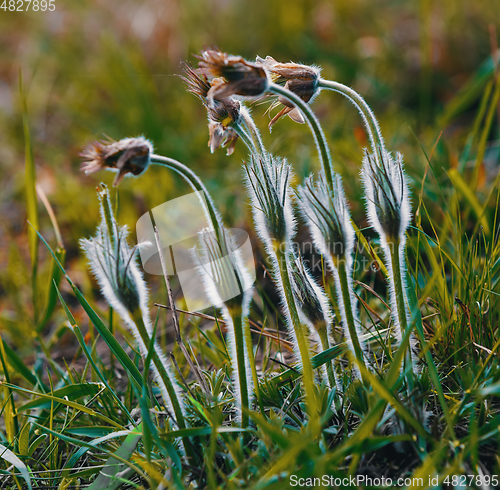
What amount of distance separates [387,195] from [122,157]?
789mm

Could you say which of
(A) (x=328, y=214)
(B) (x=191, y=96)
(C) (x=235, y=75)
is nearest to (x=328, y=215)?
(A) (x=328, y=214)

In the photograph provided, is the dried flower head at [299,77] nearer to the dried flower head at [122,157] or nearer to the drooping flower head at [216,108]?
the drooping flower head at [216,108]

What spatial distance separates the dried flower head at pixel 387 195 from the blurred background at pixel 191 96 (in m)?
1.40

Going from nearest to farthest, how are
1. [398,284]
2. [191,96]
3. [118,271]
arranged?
[118,271]
[398,284]
[191,96]

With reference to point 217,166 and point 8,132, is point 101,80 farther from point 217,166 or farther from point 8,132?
point 217,166

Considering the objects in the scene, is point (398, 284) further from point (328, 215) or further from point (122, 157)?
point (122, 157)

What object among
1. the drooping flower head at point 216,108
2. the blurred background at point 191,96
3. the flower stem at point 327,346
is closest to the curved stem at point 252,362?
the flower stem at point 327,346

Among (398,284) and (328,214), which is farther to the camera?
(398,284)

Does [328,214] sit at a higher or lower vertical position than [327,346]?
higher

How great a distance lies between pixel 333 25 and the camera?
6.21 meters

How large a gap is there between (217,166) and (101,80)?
2254 millimetres

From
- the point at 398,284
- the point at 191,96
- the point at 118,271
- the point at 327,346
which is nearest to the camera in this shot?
the point at 118,271

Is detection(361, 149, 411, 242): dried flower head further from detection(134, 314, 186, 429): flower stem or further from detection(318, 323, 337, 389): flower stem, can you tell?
detection(134, 314, 186, 429): flower stem

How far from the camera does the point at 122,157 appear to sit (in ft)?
4.17
